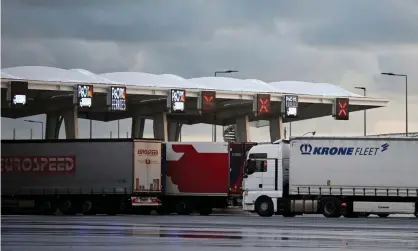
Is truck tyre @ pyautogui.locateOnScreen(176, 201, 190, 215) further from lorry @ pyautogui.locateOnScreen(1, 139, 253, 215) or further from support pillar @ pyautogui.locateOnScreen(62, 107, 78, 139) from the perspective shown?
support pillar @ pyautogui.locateOnScreen(62, 107, 78, 139)

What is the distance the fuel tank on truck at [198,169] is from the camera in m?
56.0

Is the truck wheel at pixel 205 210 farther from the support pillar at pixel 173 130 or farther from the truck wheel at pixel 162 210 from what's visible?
the support pillar at pixel 173 130

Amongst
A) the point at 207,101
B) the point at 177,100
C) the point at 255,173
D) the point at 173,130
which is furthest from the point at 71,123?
the point at 255,173

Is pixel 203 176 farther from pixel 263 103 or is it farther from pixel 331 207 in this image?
pixel 263 103

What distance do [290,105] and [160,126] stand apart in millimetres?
11811

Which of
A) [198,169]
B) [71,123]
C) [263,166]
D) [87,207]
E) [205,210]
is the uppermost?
[71,123]

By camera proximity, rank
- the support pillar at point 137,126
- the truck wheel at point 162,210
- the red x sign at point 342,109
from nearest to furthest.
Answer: the truck wheel at point 162,210 < the red x sign at point 342,109 < the support pillar at point 137,126

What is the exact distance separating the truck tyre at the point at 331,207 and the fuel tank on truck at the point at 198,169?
20.4 feet

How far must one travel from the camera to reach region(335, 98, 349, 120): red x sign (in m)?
84.6

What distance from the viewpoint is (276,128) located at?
9338 centimetres

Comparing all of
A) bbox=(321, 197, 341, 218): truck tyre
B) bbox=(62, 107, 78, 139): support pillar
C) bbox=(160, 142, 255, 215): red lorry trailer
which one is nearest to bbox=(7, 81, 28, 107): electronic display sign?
bbox=(62, 107, 78, 139): support pillar

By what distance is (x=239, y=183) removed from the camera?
55.6m

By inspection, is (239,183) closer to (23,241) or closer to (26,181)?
(26,181)

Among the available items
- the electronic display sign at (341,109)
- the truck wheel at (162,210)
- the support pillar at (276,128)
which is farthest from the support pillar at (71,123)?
the truck wheel at (162,210)
